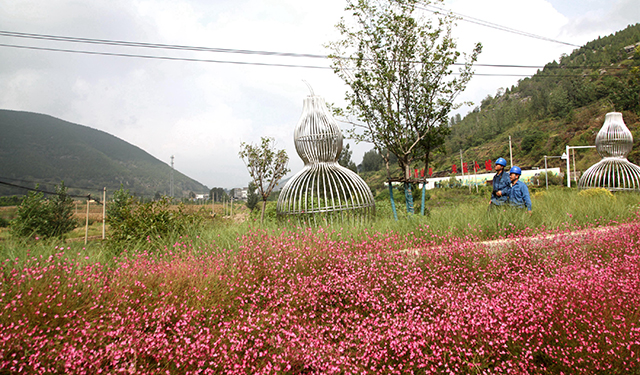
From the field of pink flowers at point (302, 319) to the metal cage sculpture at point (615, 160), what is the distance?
13.0 meters

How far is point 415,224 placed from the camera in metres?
6.21

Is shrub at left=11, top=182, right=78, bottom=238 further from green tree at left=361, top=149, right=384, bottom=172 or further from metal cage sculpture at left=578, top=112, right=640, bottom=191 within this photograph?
green tree at left=361, top=149, right=384, bottom=172

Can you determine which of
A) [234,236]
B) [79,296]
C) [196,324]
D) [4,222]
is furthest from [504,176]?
[4,222]

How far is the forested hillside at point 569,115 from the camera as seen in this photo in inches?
Result: 2141

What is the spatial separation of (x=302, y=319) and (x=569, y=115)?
83051 mm

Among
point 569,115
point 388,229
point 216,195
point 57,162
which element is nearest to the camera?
point 388,229

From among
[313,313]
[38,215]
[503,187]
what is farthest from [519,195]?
[38,215]

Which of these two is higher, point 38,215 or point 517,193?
point 517,193

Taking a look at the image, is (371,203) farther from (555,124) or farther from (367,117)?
(555,124)

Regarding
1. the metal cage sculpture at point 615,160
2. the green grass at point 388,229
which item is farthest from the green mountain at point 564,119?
the green grass at point 388,229

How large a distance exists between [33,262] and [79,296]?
0.90m

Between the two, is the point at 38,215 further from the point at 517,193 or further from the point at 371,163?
the point at 371,163

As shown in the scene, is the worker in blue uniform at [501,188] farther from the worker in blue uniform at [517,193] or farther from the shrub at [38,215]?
the shrub at [38,215]

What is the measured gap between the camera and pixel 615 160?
13.5 meters
